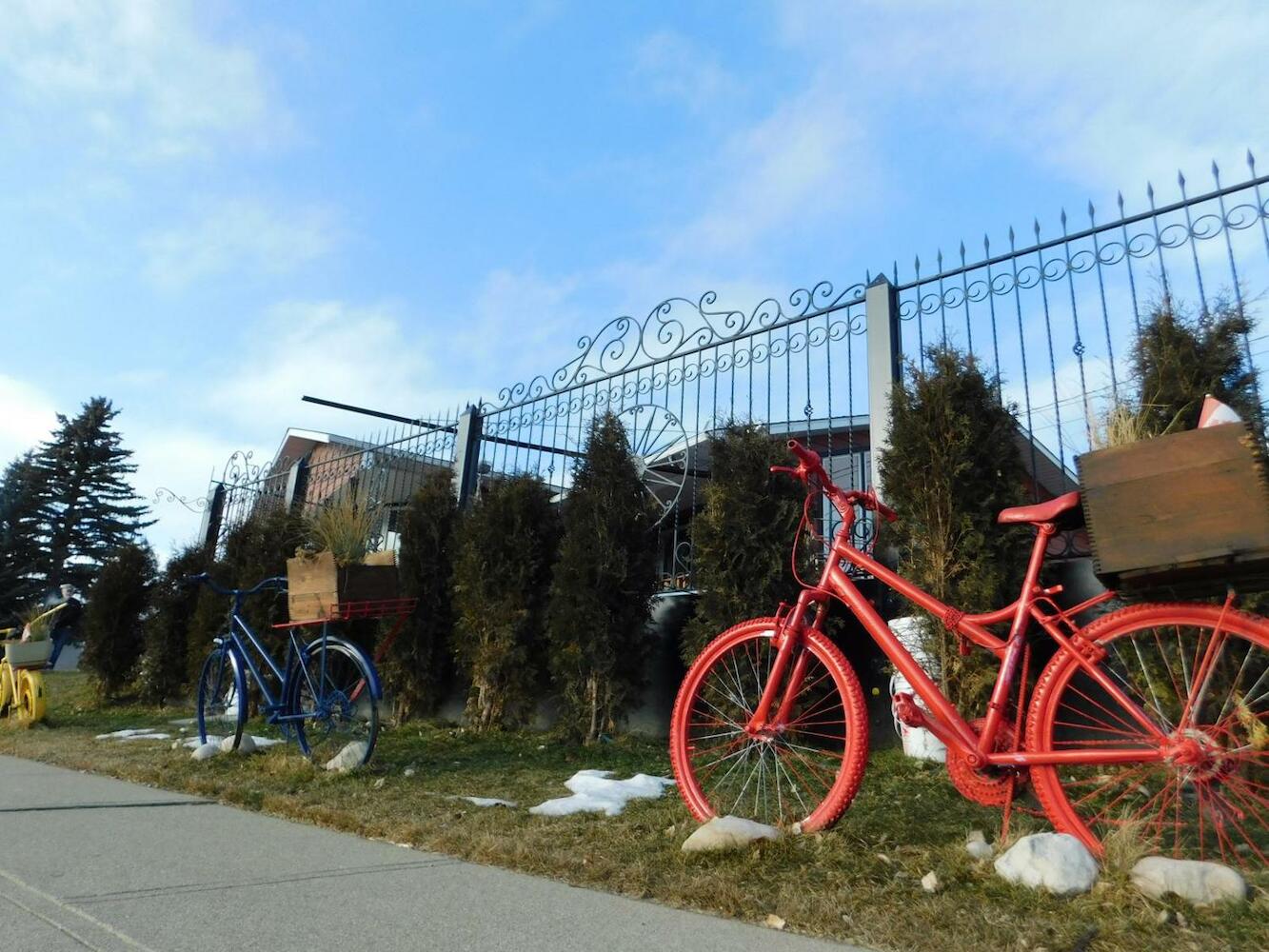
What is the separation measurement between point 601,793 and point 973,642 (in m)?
1.93

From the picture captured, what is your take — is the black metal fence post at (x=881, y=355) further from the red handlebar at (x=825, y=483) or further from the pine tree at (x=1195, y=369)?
the red handlebar at (x=825, y=483)

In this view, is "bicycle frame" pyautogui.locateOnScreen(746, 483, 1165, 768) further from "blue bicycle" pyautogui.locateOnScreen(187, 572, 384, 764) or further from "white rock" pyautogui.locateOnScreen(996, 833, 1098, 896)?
"blue bicycle" pyautogui.locateOnScreen(187, 572, 384, 764)

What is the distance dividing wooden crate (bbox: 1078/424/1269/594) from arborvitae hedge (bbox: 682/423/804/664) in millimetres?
2770

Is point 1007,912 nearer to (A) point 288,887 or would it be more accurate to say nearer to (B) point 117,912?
(A) point 288,887

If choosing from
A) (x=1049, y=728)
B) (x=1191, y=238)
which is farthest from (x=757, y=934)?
(x=1191, y=238)

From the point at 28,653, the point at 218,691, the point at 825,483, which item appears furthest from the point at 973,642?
the point at 28,653

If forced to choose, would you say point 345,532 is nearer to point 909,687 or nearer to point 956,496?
point 909,687

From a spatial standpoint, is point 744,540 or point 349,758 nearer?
point 349,758

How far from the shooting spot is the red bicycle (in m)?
2.21

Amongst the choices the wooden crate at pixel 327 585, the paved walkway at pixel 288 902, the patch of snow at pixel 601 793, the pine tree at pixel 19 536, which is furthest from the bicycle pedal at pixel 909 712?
the pine tree at pixel 19 536

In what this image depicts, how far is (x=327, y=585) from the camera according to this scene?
5.34 metres

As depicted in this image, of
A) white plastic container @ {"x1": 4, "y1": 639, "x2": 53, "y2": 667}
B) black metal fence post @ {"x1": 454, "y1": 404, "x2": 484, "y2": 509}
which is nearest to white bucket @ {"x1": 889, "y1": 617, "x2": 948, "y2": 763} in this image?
black metal fence post @ {"x1": 454, "y1": 404, "x2": 484, "y2": 509}

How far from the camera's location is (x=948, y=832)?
296 cm

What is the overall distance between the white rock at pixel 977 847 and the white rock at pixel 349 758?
3.31 meters
